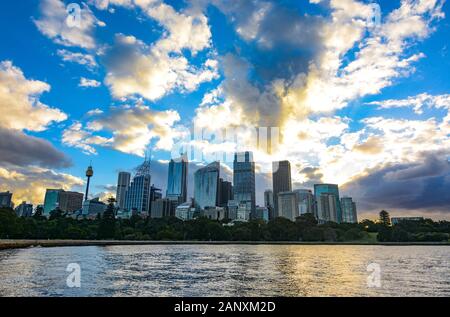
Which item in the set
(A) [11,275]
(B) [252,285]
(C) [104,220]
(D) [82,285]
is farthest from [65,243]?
(B) [252,285]

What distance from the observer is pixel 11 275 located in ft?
130

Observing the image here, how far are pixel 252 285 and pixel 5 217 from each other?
13124 centimetres

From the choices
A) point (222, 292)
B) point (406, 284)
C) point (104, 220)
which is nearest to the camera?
point (222, 292)

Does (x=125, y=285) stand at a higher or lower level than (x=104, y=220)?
lower
